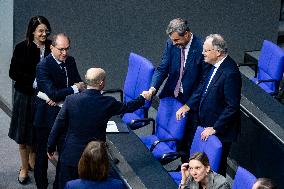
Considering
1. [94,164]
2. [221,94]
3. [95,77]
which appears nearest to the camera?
[94,164]

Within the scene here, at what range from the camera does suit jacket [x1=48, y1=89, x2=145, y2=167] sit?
19.4ft

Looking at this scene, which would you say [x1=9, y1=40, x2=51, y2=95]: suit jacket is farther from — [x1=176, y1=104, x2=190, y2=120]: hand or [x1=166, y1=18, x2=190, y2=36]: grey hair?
[x1=176, y1=104, x2=190, y2=120]: hand

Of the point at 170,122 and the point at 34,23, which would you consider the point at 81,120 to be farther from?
the point at 34,23

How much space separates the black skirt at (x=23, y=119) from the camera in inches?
275

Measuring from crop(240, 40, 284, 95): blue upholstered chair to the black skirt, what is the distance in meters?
2.48

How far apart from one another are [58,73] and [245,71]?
324 cm

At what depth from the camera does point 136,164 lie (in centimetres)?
601

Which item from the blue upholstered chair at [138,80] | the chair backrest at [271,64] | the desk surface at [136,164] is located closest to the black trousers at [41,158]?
the desk surface at [136,164]

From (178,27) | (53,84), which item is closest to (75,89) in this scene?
(53,84)

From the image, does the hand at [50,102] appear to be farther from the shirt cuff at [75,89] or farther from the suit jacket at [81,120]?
the suit jacket at [81,120]

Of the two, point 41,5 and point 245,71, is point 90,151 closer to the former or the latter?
point 41,5

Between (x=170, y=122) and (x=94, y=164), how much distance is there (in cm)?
183

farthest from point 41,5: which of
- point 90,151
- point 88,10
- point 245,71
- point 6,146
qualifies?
point 90,151

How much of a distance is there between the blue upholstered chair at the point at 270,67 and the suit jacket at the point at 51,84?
2.35 metres
